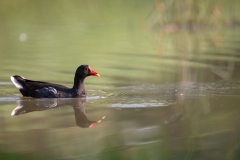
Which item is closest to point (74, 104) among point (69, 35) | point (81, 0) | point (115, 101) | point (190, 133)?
point (115, 101)

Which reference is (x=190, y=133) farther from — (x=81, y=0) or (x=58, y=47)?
(x=81, y=0)

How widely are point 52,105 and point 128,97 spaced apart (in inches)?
47.5

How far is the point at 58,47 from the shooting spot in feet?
52.9

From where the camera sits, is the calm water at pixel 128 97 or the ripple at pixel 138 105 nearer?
the calm water at pixel 128 97

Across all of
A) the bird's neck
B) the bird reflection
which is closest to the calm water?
the bird reflection

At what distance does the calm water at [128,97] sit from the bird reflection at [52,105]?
0.01 metres

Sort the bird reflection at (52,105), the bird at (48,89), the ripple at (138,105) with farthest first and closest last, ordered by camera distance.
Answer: the bird at (48,89), the ripple at (138,105), the bird reflection at (52,105)

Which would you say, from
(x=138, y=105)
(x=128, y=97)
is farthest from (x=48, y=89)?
(x=138, y=105)

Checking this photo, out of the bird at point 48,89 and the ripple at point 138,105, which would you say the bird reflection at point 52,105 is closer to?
the bird at point 48,89

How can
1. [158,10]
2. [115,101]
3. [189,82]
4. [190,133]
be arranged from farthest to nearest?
[158,10]
[189,82]
[115,101]
[190,133]

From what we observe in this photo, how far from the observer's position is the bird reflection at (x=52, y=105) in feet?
25.1

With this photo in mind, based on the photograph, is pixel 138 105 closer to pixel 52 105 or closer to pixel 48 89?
pixel 52 105

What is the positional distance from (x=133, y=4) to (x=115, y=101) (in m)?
14.9

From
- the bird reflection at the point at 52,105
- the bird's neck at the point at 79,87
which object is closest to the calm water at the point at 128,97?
the bird reflection at the point at 52,105
